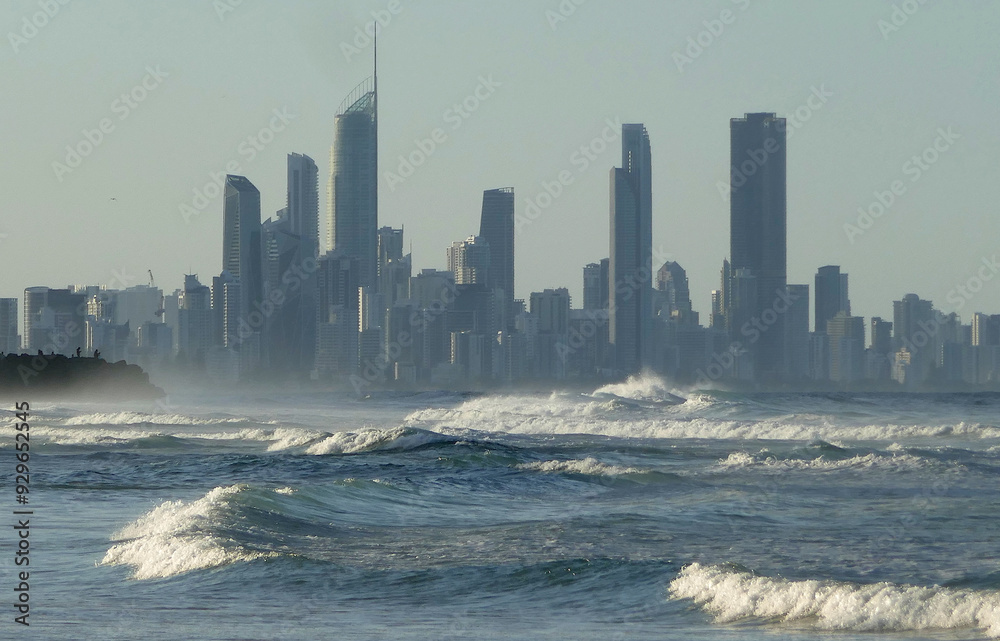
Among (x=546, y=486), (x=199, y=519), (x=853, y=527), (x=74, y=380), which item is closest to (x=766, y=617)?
(x=853, y=527)

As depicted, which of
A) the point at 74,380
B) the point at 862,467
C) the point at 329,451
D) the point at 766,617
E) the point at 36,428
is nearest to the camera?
the point at 766,617

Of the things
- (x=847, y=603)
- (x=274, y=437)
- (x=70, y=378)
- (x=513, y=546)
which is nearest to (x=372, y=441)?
(x=274, y=437)

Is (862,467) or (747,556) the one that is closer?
(747,556)

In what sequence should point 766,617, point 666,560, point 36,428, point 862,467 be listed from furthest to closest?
point 36,428 < point 862,467 < point 666,560 < point 766,617

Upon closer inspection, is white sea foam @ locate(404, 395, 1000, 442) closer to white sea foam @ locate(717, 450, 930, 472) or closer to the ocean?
the ocean

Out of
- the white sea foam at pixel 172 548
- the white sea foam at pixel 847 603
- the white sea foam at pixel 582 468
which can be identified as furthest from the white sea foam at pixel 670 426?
the white sea foam at pixel 847 603

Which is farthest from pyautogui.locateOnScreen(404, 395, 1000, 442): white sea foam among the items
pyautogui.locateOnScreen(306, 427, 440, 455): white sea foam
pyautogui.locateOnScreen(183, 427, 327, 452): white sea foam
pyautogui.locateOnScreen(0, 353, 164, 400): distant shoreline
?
pyautogui.locateOnScreen(0, 353, 164, 400): distant shoreline

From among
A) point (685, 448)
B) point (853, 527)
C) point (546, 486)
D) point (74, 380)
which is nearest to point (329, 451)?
point (685, 448)

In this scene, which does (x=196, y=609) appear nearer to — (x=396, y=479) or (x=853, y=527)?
(x=853, y=527)
